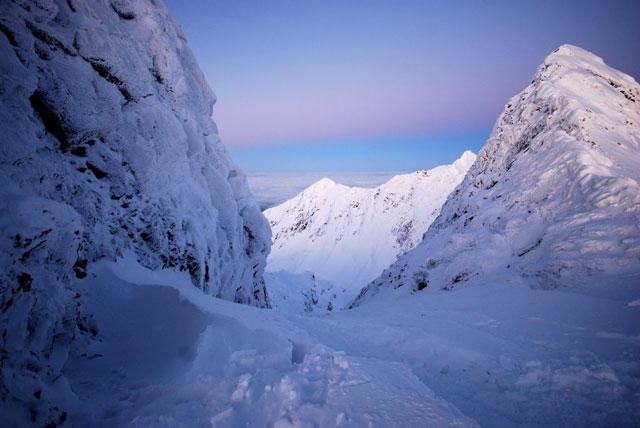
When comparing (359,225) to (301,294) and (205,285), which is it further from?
(205,285)

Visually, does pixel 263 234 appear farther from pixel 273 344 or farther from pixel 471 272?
pixel 273 344

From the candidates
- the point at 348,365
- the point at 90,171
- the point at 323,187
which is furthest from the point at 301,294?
the point at 323,187

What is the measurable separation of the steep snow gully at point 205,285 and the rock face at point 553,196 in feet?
0.37

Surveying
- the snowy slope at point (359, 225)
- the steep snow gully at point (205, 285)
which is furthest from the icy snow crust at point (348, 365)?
the snowy slope at point (359, 225)

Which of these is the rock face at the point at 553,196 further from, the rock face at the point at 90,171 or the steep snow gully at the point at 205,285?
the rock face at the point at 90,171

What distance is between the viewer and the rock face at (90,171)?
193 inches

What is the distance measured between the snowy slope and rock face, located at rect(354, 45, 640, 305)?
6157 cm

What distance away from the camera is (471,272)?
14.9 meters

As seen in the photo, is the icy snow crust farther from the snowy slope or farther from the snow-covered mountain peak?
the snow-covered mountain peak

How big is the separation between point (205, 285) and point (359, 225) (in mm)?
103012

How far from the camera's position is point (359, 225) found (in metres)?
116

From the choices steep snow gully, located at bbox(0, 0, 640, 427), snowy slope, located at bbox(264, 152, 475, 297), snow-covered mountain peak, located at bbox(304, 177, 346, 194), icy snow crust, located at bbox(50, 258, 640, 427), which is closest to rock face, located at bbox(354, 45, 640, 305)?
steep snow gully, located at bbox(0, 0, 640, 427)

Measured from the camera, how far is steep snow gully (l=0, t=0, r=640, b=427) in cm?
472

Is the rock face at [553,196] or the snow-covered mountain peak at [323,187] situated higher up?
the snow-covered mountain peak at [323,187]
